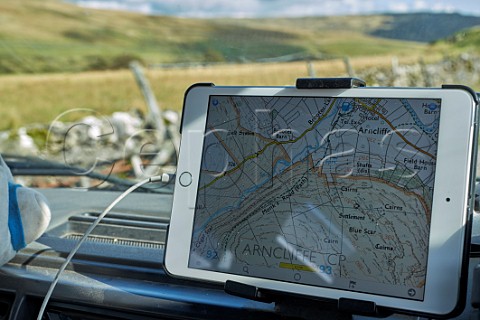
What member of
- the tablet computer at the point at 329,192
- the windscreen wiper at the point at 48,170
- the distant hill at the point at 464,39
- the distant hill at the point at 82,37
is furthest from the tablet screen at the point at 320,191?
the distant hill at the point at 82,37

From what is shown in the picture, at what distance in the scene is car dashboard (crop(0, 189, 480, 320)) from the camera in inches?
49.0

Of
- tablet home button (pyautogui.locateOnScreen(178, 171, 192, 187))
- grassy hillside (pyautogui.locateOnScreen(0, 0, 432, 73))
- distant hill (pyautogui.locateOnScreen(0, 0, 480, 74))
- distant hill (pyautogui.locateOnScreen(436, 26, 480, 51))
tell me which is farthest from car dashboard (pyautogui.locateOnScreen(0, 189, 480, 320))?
grassy hillside (pyautogui.locateOnScreen(0, 0, 432, 73))

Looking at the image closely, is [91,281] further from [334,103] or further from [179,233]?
[334,103]

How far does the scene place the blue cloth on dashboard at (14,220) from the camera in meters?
1.41

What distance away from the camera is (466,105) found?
1.06m

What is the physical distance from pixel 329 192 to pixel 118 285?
506 mm

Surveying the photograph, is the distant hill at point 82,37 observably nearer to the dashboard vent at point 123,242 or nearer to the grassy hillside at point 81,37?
the grassy hillside at point 81,37

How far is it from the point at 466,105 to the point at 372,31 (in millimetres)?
2895

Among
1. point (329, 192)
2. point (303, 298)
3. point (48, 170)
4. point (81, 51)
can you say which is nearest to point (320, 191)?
point (329, 192)

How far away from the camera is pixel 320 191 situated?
3.74 feet

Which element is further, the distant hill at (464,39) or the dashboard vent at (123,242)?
the distant hill at (464,39)

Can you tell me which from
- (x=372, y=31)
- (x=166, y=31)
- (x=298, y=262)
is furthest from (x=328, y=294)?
(x=166, y=31)

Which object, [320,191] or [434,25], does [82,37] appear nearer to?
[434,25]

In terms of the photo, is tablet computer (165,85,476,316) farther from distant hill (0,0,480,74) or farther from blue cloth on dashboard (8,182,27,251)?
distant hill (0,0,480,74)
